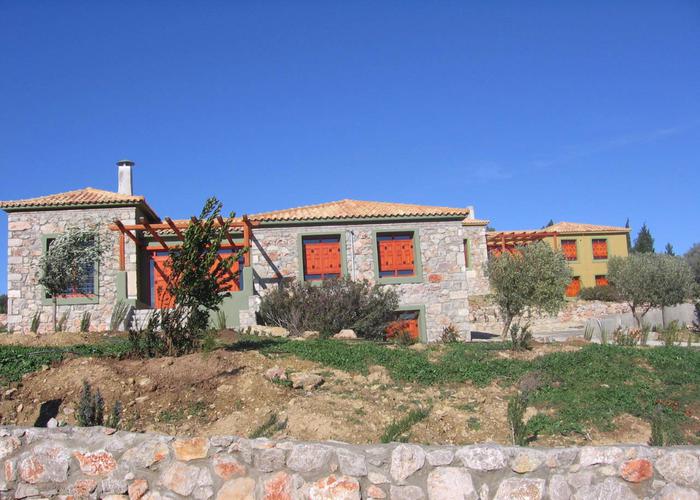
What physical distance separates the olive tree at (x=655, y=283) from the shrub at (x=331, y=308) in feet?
43.7

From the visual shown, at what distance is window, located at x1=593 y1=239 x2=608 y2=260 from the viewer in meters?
39.6

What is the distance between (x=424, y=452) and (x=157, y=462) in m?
2.01

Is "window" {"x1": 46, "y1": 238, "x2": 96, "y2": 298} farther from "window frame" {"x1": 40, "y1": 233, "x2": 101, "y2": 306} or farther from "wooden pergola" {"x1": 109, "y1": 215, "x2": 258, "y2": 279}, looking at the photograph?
"wooden pergola" {"x1": 109, "y1": 215, "x2": 258, "y2": 279}

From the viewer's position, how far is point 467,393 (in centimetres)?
982

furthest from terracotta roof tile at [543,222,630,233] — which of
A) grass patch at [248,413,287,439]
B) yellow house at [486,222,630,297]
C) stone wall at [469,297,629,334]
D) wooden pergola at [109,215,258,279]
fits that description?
grass patch at [248,413,287,439]

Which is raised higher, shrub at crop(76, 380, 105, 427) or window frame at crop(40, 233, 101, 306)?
window frame at crop(40, 233, 101, 306)

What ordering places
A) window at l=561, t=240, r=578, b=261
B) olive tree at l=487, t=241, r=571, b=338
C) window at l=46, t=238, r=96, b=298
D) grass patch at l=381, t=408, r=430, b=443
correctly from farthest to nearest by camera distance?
window at l=561, t=240, r=578, b=261 → window at l=46, t=238, r=96, b=298 → olive tree at l=487, t=241, r=571, b=338 → grass patch at l=381, t=408, r=430, b=443

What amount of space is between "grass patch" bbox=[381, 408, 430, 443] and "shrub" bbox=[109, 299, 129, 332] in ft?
41.5

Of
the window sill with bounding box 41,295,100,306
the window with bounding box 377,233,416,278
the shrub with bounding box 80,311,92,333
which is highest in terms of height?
the window with bounding box 377,233,416,278

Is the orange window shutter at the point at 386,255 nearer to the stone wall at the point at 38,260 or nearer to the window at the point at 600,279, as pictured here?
the stone wall at the point at 38,260

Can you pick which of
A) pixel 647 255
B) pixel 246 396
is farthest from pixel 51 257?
pixel 647 255

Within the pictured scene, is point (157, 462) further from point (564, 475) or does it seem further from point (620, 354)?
point (620, 354)

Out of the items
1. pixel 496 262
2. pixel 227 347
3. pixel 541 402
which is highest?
pixel 496 262

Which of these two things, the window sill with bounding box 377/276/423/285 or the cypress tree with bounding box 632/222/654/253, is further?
the cypress tree with bounding box 632/222/654/253
